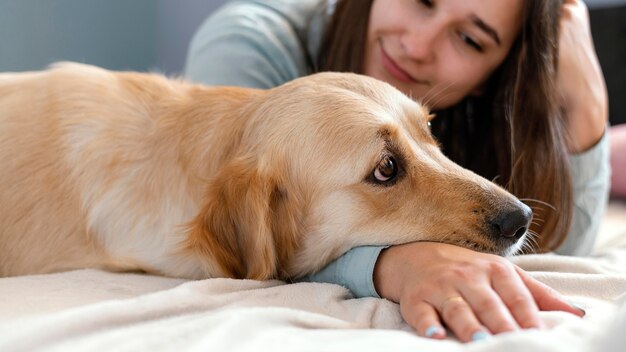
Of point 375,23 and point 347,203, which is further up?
point 375,23

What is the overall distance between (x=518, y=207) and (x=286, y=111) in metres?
0.54

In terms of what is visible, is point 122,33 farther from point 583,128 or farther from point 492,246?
point 492,246

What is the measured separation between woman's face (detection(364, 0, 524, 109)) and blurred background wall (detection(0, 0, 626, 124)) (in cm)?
160

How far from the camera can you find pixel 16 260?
1532 mm

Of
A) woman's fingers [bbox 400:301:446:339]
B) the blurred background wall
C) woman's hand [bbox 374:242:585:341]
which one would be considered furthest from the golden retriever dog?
the blurred background wall

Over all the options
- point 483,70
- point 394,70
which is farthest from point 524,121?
point 394,70

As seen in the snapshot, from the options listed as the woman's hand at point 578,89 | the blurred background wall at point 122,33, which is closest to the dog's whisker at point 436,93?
the woman's hand at point 578,89

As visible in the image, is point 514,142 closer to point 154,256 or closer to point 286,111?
point 286,111

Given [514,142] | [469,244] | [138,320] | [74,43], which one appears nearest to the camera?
[138,320]

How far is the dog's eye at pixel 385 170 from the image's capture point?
57.1 inches

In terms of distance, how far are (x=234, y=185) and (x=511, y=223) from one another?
0.58 metres

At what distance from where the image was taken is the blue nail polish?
41.3 inches

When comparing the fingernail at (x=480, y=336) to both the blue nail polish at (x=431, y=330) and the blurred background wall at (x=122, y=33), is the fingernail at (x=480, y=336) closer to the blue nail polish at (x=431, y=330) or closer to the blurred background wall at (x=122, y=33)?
the blue nail polish at (x=431, y=330)

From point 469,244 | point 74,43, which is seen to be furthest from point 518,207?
point 74,43
